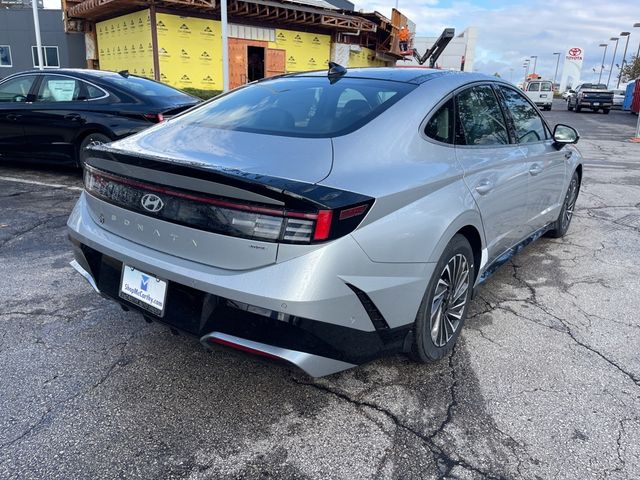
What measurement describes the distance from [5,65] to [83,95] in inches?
1134

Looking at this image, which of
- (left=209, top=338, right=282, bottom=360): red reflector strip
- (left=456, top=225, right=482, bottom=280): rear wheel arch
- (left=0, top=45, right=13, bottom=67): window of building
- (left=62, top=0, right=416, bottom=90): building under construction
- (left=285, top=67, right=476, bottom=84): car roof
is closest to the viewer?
(left=209, top=338, right=282, bottom=360): red reflector strip

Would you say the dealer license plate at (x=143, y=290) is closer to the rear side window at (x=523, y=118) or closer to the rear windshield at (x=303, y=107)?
the rear windshield at (x=303, y=107)

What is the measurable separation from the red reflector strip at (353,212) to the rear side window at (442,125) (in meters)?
0.83

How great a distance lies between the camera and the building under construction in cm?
1872

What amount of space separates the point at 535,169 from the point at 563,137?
84cm

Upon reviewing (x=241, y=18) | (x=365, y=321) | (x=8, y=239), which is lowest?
(x=8, y=239)

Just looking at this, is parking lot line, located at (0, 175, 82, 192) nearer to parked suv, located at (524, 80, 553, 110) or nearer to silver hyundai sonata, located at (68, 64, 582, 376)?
silver hyundai sonata, located at (68, 64, 582, 376)

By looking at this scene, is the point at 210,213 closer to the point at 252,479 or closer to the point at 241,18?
the point at 252,479

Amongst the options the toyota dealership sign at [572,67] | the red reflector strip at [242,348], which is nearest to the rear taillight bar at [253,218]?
the red reflector strip at [242,348]

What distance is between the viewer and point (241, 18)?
20672 mm

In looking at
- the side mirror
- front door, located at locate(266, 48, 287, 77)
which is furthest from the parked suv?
the side mirror

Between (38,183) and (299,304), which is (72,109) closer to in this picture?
(38,183)

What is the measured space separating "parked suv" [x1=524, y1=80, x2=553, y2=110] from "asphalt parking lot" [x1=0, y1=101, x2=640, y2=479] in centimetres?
3803

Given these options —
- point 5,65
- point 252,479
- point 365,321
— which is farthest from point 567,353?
point 5,65
